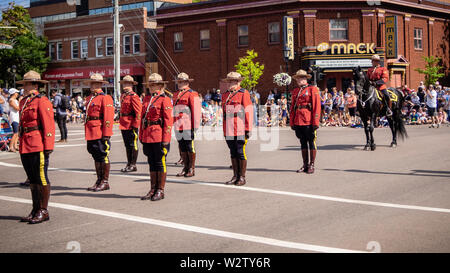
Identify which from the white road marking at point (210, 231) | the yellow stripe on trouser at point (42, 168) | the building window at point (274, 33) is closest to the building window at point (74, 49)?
the building window at point (274, 33)

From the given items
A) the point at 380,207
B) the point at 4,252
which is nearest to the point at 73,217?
the point at 4,252

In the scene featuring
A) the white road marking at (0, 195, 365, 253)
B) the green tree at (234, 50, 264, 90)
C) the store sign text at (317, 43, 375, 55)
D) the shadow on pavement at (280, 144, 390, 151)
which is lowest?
the white road marking at (0, 195, 365, 253)

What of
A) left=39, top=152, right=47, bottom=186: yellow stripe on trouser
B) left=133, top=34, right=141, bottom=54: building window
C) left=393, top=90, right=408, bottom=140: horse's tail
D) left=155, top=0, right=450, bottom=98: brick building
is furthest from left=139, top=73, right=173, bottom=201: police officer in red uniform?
left=133, top=34, right=141, bottom=54: building window

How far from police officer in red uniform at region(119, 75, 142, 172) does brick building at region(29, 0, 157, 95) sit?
3327cm

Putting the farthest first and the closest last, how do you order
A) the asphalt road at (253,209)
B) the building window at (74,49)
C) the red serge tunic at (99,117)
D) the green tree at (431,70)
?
1. the building window at (74,49)
2. the green tree at (431,70)
3. the red serge tunic at (99,117)
4. the asphalt road at (253,209)

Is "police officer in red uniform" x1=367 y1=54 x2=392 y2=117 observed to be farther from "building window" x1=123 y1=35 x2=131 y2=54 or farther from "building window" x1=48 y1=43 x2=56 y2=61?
"building window" x1=48 y1=43 x2=56 y2=61

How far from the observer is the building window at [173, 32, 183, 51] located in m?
42.5

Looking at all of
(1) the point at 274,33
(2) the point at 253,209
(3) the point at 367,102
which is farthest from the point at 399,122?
(1) the point at 274,33

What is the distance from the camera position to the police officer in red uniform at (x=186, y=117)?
11.2 metres

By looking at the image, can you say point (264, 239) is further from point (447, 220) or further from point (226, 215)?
point (447, 220)

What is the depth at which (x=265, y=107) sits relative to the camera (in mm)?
30938

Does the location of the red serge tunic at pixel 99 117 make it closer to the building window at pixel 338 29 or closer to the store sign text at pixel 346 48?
the store sign text at pixel 346 48

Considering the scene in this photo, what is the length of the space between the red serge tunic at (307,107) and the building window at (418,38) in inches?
1276

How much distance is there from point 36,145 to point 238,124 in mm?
4038
